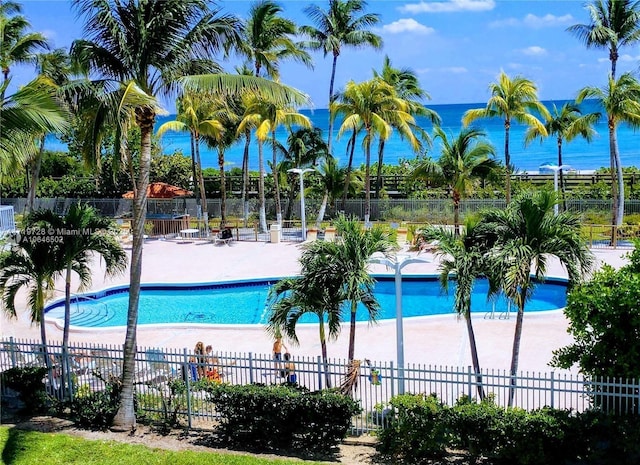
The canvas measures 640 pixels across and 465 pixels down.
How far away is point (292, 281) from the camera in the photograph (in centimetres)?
1284

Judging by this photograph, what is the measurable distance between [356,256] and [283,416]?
10.1 feet

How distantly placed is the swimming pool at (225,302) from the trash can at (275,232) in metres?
6.76

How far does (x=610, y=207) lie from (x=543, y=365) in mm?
21304

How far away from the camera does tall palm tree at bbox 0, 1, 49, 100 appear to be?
25531 millimetres

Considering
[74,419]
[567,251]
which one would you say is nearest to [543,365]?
[567,251]

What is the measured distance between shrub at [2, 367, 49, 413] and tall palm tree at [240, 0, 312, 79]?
20.7m

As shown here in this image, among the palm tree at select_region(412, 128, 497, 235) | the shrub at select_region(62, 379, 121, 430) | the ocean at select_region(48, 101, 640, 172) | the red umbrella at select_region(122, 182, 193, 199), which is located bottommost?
the shrub at select_region(62, 379, 121, 430)

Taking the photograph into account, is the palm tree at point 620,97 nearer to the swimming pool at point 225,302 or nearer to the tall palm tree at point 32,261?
the swimming pool at point 225,302

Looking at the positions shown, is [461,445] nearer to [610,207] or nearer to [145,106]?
[145,106]

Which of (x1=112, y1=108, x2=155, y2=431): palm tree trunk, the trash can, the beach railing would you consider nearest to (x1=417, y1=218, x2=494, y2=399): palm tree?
the beach railing

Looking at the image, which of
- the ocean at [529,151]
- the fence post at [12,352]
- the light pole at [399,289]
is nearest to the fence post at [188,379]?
the light pole at [399,289]

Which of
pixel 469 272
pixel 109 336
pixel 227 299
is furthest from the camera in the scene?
pixel 227 299

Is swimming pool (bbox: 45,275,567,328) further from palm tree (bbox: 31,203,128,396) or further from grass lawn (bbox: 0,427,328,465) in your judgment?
grass lawn (bbox: 0,427,328,465)

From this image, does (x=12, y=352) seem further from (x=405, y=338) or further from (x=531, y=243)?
(x=531, y=243)
